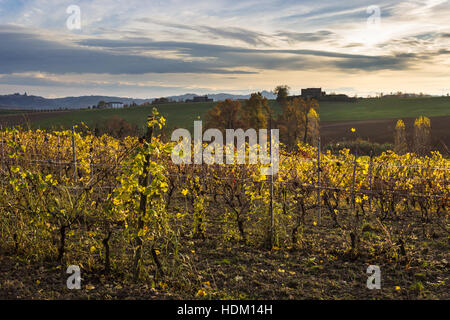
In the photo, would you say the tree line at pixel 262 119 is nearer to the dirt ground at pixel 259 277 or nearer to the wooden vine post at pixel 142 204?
the dirt ground at pixel 259 277

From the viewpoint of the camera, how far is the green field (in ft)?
191

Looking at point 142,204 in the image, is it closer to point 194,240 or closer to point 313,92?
point 194,240

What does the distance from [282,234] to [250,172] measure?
13.5ft

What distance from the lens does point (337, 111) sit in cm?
6850

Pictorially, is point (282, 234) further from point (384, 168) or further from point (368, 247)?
point (384, 168)

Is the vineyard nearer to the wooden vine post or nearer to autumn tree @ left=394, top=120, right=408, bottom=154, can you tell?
the wooden vine post

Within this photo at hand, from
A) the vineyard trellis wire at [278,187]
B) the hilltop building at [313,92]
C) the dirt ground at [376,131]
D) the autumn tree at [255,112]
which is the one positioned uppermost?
the hilltop building at [313,92]

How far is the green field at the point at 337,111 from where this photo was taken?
58.2 m

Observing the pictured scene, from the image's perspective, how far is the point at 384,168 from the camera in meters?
9.76

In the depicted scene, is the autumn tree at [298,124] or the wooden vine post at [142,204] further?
the autumn tree at [298,124]

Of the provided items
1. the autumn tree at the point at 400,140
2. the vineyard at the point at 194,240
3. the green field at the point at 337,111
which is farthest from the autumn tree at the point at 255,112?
the vineyard at the point at 194,240

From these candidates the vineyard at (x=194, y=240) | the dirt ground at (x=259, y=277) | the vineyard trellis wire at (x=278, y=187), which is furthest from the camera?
the vineyard trellis wire at (x=278, y=187)

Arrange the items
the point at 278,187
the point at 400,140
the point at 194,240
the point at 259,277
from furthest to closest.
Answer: the point at 400,140, the point at 278,187, the point at 194,240, the point at 259,277

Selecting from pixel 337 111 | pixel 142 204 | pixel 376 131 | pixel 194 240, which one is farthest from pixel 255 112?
pixel 142 204
